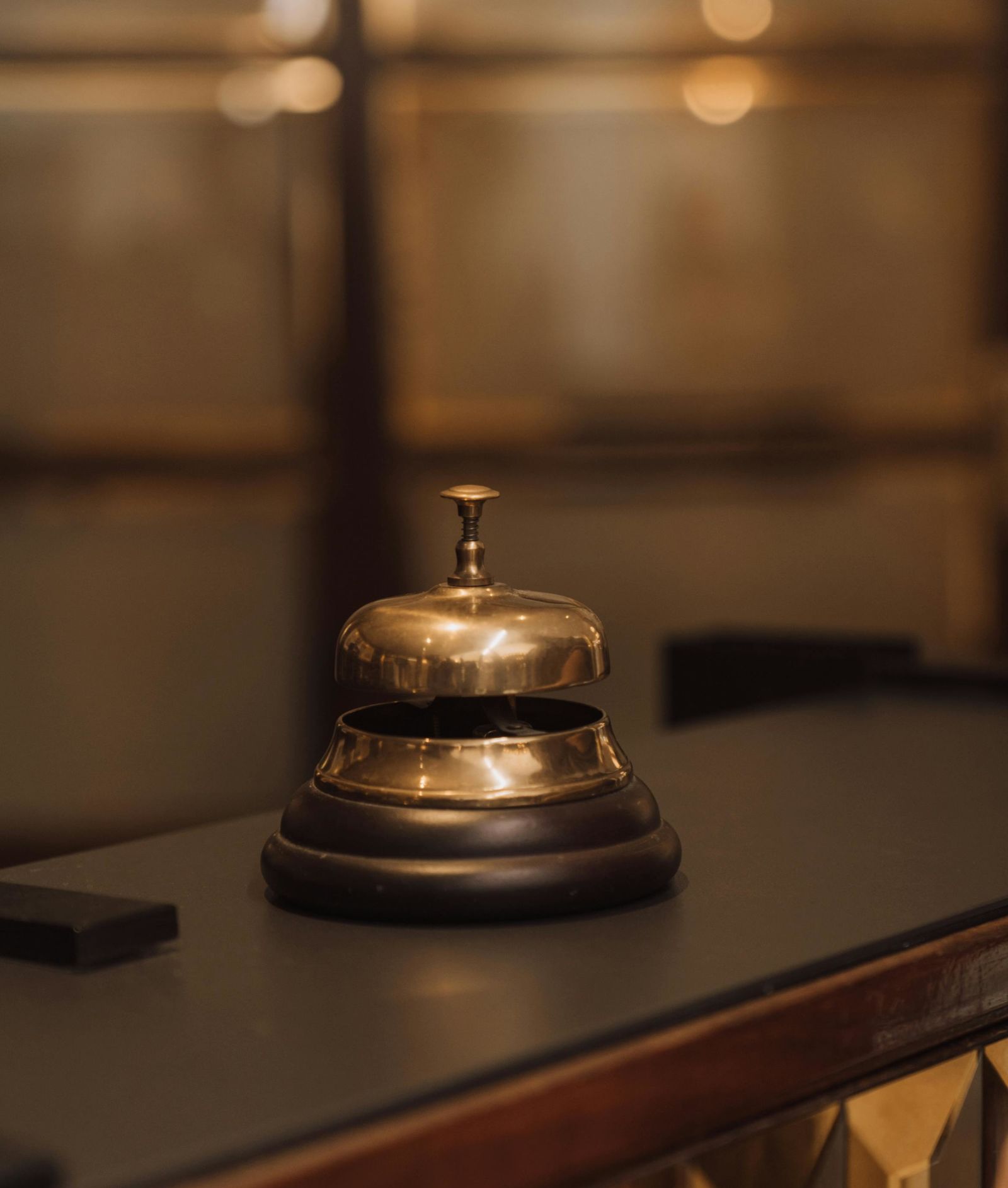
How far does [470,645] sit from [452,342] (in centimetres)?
266


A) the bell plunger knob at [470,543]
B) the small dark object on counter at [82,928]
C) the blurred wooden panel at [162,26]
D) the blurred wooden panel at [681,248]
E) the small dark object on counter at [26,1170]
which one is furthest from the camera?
the blurred wooden panel at [681,248]

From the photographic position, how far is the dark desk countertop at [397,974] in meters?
0.63

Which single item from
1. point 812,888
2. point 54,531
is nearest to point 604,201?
point 54,531

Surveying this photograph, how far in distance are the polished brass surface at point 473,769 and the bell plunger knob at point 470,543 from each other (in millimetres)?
99

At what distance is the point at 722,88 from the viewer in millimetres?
3518

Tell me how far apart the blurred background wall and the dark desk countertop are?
2334mm

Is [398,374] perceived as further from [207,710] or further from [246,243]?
[207,710]

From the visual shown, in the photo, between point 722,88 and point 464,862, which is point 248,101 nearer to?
point 722,88

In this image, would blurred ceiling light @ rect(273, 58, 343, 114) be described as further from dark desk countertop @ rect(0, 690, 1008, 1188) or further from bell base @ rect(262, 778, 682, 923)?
bell base @ rect(262, 778, 682, 923)

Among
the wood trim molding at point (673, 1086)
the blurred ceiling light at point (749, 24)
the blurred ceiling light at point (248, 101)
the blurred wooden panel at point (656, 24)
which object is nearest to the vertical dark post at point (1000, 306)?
the blurred wooden panel at point (656, 24)

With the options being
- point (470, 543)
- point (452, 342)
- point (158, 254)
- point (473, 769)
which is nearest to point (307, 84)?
point (158, 254)

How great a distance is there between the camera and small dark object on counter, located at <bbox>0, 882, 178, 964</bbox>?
0.81 m

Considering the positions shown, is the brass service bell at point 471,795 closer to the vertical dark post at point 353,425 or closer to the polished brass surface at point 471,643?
the polished brass surface at point 471,643

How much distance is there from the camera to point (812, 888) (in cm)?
94
